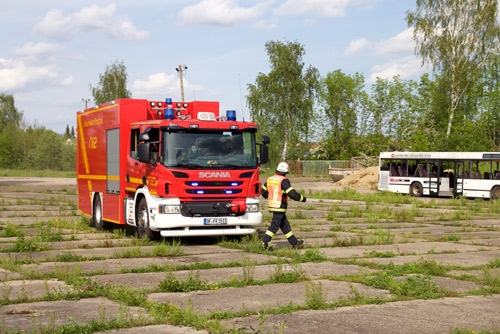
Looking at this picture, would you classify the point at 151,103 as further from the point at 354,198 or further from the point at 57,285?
the point at 354,198

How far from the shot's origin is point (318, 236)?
1515 centimetres

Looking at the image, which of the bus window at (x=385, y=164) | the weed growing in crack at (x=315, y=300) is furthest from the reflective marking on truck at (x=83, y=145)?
the bus window at (x=385, y=164)

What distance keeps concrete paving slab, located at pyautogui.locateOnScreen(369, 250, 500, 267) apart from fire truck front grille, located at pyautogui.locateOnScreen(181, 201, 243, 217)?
3.46 metres

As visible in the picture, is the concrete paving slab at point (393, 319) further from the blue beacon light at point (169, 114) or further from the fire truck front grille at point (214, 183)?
the blue beacon light at point (169, 114)

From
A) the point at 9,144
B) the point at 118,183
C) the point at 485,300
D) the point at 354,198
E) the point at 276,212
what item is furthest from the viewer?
the point at 9,144

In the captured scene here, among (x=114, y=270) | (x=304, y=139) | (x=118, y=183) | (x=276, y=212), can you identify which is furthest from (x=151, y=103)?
(x=304, y=139)

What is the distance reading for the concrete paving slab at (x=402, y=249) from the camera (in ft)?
39.3

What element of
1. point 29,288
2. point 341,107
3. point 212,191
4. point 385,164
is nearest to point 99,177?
point 212,191

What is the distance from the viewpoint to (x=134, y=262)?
10.9 m

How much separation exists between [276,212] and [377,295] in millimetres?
4547

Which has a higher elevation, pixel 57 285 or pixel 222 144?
pixel 222 144

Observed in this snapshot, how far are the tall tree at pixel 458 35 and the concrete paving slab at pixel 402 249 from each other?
148 feet

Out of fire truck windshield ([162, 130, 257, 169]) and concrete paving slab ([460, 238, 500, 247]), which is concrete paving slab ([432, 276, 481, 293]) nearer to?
concrete paving slab ([460, 238, 500, 247])

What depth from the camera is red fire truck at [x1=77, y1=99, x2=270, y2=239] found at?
13.1 m
